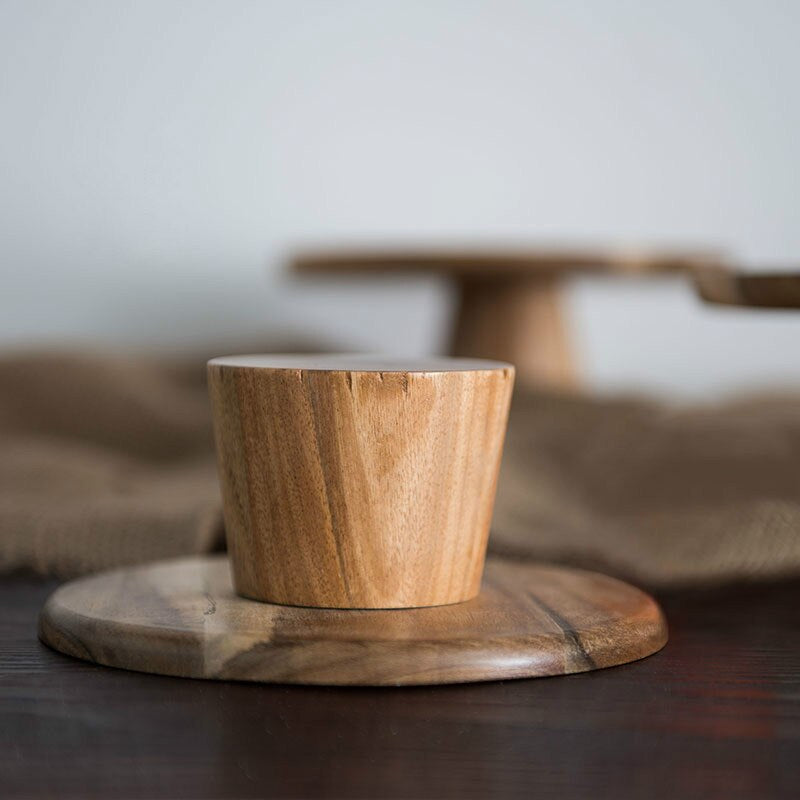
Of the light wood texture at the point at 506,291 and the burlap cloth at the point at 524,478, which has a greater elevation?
the light wood texture at the point at 506,291

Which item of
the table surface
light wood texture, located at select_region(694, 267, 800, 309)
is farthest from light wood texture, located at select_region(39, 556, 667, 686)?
the table surface

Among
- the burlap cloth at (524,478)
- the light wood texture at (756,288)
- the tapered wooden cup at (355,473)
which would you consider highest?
the light wood texture at (756,288)

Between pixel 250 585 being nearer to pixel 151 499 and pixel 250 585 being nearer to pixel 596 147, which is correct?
pixel 151 499

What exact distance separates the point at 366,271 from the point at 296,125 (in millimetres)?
324

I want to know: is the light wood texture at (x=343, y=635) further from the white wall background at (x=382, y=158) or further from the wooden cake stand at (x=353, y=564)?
the white wall background at (x=382, y=158)

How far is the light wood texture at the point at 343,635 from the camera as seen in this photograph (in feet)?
1.16

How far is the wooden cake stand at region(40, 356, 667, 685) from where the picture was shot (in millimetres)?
358

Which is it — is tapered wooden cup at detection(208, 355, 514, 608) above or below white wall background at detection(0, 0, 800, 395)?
below

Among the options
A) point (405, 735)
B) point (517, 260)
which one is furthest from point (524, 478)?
point (405, 735)

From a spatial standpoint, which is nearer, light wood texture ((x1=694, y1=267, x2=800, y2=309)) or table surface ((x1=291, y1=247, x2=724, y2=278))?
light wood texture ((x1=694, y1=267, x2=800, y2=309))

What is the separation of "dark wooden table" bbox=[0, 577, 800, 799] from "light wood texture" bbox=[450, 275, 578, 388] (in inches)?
29.4

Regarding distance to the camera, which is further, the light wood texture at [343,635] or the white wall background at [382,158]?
the white wall background at [382,158]

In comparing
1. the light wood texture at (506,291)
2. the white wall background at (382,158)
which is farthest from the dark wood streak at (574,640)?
the white wall background at (382,158)

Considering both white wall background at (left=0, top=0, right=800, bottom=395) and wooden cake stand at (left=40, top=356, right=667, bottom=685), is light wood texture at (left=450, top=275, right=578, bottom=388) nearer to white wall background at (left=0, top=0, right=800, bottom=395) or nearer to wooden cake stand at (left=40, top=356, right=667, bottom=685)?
white wall background at (left=0, top=0, right=800, bottom=395)
